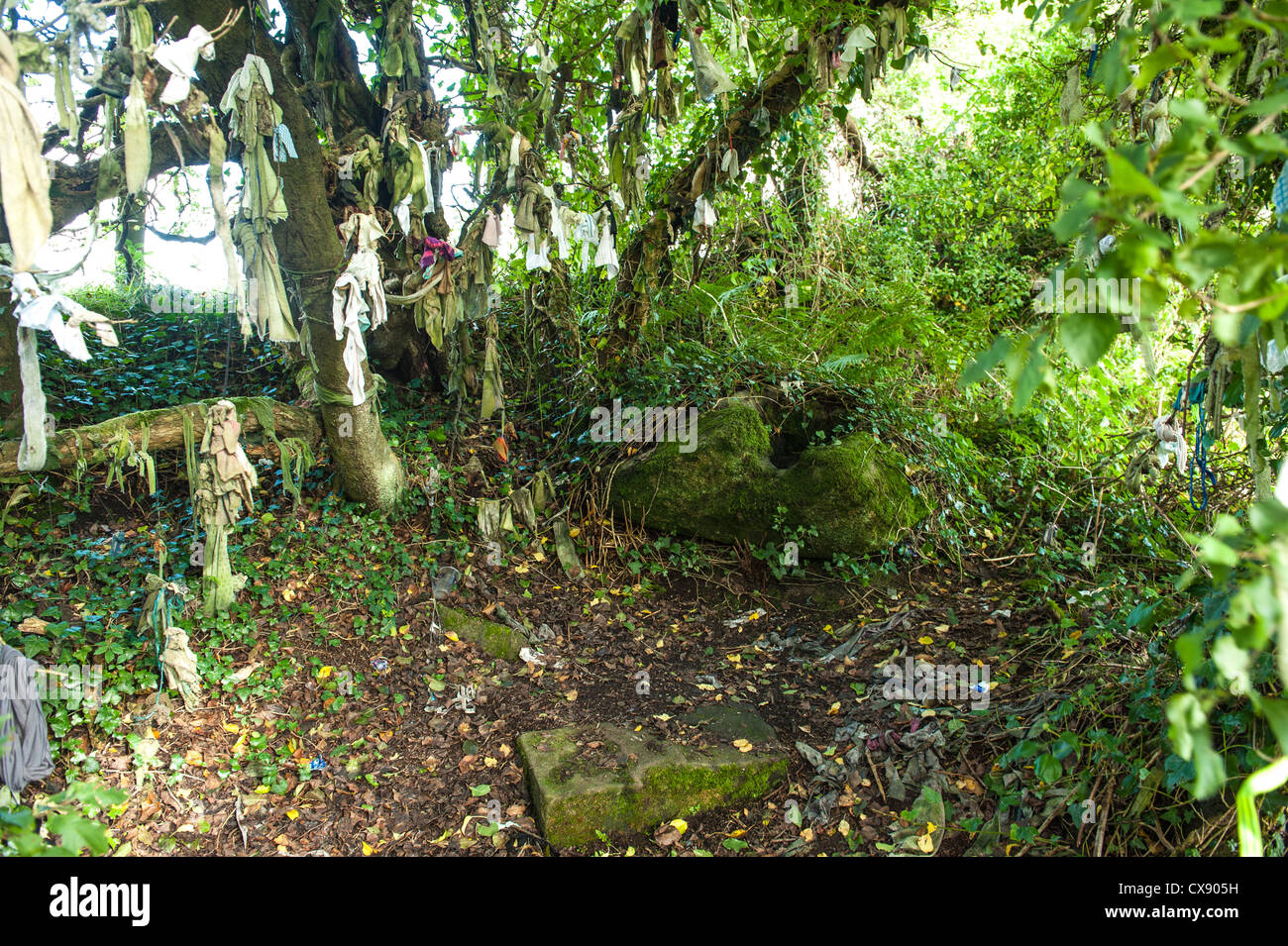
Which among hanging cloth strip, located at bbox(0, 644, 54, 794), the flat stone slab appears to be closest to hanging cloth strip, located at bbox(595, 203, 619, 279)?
the flat stone slab

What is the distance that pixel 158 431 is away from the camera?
13.0 feet

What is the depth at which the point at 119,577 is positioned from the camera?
12.4ft

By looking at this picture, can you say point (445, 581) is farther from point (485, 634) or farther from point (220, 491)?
point (220, 491)

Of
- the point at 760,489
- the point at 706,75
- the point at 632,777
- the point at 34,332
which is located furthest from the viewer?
the point at 760,489

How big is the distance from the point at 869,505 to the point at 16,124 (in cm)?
421

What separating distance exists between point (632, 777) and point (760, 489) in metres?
2.25

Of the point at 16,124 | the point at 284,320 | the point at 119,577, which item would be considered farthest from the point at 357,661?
the point at 16,124

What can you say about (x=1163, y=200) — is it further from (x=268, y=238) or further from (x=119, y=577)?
(x=119, y=577)

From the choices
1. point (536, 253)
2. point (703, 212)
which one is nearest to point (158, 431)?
point (536, 253)

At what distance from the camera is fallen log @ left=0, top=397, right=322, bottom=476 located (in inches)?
146

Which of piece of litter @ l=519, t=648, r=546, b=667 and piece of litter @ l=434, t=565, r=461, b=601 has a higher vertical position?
piece of litter @ l=434, t=565, r=461, b=601

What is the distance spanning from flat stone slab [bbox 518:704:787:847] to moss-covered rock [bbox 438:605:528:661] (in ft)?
2.48

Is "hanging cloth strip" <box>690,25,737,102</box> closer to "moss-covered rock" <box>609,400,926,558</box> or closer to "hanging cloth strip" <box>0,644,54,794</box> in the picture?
"moss-covered rock" <box>609,400,926,558</box>

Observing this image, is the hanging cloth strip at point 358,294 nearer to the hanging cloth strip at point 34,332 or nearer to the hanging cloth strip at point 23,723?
the hanging cloth strip at point 34,332
